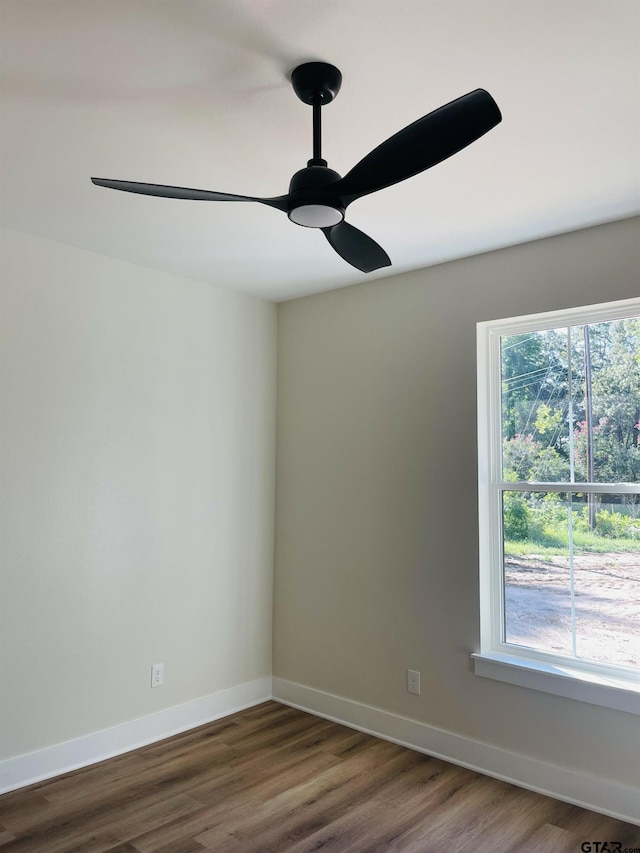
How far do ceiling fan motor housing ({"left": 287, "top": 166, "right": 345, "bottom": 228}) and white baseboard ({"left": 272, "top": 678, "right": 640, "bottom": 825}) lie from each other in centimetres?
248

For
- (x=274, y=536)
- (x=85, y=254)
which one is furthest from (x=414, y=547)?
(x=85, y=254)

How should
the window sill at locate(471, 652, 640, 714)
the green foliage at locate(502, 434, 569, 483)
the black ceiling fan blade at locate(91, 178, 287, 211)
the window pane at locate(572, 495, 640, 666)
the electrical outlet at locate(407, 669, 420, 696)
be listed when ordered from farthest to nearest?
1. the electrical outlet at locate(407, 669, 420, 696)
2. the green foliage at locate(502, 434, 569, 483)
3. the window pane at locate(572, 495, 640, 666)
4. the window sill at locate(471, 652, 640, 714)
5. the black ceiling fan blade at locate(91, 178, 287, 211)

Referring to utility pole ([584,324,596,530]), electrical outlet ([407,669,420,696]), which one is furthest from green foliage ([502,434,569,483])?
electrical outlet ([407,669,420,696])

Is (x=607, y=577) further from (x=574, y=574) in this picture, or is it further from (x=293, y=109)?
(x=293, y=109)

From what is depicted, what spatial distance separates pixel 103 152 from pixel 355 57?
38.4 inches

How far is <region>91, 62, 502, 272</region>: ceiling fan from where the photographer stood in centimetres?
137

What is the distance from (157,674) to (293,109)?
279 cm

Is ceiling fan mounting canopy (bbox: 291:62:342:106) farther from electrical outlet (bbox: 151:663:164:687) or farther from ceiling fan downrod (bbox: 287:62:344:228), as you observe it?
electrical outlet (bbox: 151:663:164:687)

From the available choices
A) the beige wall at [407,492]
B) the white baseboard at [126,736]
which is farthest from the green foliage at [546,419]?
the white baseboard at [126,736]

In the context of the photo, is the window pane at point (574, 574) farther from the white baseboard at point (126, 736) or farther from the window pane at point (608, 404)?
the white baseboard at point (126, 736)

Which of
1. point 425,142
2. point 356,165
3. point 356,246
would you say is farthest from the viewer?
point 356,246

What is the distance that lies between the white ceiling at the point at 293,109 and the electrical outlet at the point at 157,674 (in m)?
2.19

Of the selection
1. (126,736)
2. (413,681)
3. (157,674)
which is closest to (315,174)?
(413,681)

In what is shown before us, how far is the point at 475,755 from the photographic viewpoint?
116 inches
